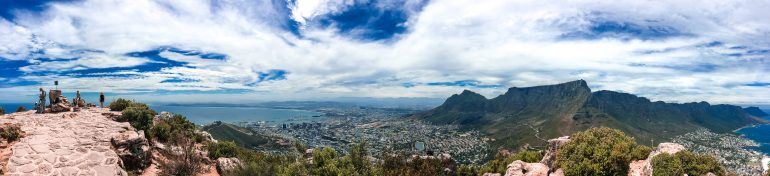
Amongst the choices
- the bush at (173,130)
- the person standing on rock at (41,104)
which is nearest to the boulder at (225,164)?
the bush at (173,130)

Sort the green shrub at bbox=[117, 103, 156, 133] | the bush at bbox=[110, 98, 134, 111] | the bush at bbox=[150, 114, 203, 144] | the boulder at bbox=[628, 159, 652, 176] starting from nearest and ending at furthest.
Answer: the boulder at bbox=[628, 159, 652, 176], the green shrub at bbox=[117, 103, 156, 133], the bush at bbox=[150, 114, 203, 144], the bush at bbox=[110, 98, 134, 111]

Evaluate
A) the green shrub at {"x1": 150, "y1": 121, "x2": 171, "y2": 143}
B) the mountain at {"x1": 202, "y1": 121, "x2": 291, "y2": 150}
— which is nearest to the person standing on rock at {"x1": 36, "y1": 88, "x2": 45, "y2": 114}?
the green shrub at {"x1": 150, "y1": 121, "x2": 171, "y2": 143}

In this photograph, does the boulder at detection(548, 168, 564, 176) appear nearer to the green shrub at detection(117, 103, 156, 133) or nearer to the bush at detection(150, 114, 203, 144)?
the bush at detection(150, 114, 203, 144)

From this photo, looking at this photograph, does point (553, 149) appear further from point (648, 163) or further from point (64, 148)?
point (64, 148)

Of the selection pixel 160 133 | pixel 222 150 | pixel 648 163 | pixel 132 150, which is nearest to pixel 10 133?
pixel 132 150

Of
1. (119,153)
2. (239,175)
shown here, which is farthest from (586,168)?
(119,153)

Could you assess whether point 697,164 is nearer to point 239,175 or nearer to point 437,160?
point 239,175

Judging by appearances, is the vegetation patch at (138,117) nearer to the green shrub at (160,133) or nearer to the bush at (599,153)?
the green shrub at (160,133)
